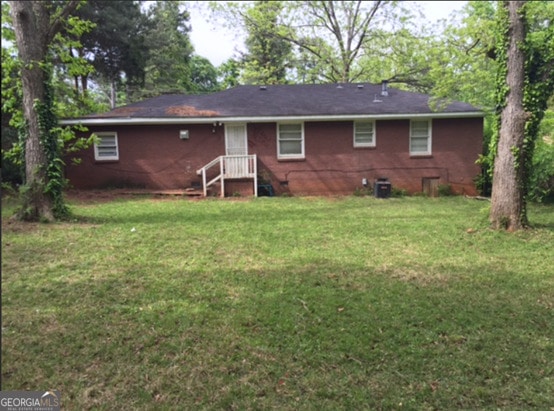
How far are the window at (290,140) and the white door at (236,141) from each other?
1194 millimetres

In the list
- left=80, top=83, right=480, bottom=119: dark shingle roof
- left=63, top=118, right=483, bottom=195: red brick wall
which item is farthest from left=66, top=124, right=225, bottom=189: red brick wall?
left=80, top=83, right=480, bottom=119: dark shingle roof

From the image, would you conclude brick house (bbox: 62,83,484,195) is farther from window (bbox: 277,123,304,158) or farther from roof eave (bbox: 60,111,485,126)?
roof eave (bbox: 60,111,485,126)

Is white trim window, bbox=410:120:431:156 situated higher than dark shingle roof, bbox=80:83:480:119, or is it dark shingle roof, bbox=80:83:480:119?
dark shingle roof, bbox=80:83:480:119

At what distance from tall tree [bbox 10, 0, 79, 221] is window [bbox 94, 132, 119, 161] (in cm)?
550

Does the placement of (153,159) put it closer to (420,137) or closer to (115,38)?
(420,137)

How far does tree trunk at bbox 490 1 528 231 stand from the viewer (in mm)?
7121

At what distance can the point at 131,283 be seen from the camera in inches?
183

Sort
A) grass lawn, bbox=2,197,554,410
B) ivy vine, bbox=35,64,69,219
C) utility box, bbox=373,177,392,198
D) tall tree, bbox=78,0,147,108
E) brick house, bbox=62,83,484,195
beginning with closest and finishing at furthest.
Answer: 1. grass lawn, bbox=2,197,554,410
2. ivy vine, bbox=35,64,69,219
3. utility box, bbox=373,177,392,198
4. brick house, bbox=62,83,484,195
5. tall tree, bbox=78,0,147,108

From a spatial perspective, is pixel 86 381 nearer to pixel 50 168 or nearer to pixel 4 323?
pixel 4 323

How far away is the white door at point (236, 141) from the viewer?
13266 millimetres

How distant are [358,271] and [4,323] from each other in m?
3.92

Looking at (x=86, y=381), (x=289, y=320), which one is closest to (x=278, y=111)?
(x=289, y=320)

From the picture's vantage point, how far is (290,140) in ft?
43.8

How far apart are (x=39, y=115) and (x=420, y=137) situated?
11279mm
